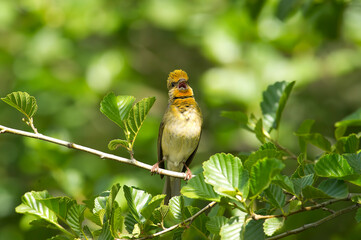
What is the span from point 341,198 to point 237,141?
4229 mm

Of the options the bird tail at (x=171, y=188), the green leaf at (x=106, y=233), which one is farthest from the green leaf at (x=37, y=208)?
the bird tail at (x=171, y=188)

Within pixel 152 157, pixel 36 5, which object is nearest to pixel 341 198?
pixel 152 157

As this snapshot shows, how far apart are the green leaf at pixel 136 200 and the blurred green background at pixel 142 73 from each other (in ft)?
6.98

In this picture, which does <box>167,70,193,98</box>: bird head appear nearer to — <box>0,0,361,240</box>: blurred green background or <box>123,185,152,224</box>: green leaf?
<box>0,0,361,240</box>: blurred green background

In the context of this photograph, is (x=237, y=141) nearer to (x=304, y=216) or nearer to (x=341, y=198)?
(x=304, y=216)

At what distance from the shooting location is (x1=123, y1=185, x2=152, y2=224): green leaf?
2328 mm

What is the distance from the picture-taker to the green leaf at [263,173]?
1.80m

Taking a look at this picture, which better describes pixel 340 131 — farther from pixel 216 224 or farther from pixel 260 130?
pixel 216 224

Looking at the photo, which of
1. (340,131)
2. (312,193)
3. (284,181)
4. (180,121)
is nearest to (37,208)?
(284,181)

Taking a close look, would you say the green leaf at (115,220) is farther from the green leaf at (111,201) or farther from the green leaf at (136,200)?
the green leaf at (136,200)

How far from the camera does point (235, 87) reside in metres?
5.45

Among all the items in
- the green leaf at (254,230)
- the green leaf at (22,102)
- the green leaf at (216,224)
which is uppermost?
the green leaf at (22,102)

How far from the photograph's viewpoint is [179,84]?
4484 mm

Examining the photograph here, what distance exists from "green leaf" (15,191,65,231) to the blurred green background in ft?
7.01
